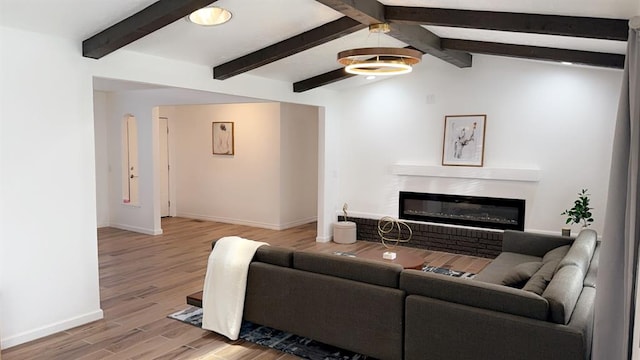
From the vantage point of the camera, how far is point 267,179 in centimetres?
856

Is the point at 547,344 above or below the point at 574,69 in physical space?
below

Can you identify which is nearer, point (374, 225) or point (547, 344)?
point (547, 344)

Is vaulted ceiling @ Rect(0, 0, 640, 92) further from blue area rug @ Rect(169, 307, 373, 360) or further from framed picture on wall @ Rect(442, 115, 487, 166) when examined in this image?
blue area rug @ Rect(169, 307, 373, 360)

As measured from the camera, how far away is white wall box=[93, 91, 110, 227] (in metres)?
8.41

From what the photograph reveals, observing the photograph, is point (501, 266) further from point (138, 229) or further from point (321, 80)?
point (138, 229)

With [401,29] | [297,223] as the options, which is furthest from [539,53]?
[297,223]

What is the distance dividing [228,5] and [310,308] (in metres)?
2.47

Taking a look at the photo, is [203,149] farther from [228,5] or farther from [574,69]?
[574,69]

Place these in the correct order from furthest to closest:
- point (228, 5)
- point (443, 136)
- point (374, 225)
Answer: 1. point (374, 225)
2. point (443, 136)
3. point (228, 5)

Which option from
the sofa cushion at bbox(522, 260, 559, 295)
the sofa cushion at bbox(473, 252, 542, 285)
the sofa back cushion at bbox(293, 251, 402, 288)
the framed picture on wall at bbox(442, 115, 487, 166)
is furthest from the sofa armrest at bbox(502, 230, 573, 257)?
the sofa back cushion at bbox(293, 251, 402, 288)

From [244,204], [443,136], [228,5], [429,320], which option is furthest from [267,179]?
[429,320]

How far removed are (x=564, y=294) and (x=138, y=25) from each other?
11.4 ft

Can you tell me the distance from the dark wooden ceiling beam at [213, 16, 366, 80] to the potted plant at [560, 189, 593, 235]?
3473 mm

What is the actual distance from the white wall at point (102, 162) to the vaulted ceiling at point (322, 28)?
13.6ft
